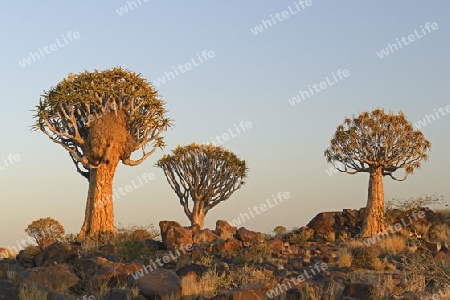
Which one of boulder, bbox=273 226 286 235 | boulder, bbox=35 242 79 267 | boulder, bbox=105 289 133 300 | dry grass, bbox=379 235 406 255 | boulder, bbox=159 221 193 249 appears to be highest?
boulder, bbox=35 242 79 267

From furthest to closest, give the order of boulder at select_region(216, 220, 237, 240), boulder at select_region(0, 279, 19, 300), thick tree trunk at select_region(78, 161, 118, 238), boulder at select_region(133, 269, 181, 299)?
1. thick tree trunk at select_region(78, 161, 118, 238)
2. boulder at select_region(216, 220, 237, 240)
3. boulder at select_region(133, 269, 181, 299)
4. boulder at select_region(0, 279, 19, 300)

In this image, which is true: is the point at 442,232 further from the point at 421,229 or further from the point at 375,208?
the point at 375,208

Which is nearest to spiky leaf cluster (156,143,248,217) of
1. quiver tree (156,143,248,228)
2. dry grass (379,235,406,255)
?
quiver tree (156,143,248,228)

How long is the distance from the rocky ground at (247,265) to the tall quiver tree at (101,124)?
209 centimetres

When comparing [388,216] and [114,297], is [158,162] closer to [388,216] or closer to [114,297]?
[388,216]

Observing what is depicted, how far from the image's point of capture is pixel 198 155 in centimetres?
2811

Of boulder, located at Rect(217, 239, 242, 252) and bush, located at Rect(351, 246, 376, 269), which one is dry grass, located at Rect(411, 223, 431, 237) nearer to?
bush, located at Rect(351, 246, 376, 269)

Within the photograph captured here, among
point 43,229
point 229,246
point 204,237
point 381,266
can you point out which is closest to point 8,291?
point 229,246

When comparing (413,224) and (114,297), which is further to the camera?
(413,224)

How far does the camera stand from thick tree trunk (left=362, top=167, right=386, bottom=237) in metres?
22.8

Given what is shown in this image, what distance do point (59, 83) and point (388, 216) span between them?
13972 mm

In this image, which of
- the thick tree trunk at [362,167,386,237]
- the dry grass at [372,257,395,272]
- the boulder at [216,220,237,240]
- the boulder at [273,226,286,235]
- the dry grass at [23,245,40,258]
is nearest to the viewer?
the dry grass at [372,257,395,272]

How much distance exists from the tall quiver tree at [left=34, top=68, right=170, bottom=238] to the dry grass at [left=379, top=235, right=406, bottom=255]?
9.03 m

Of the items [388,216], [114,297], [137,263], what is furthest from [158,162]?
[114,297]
